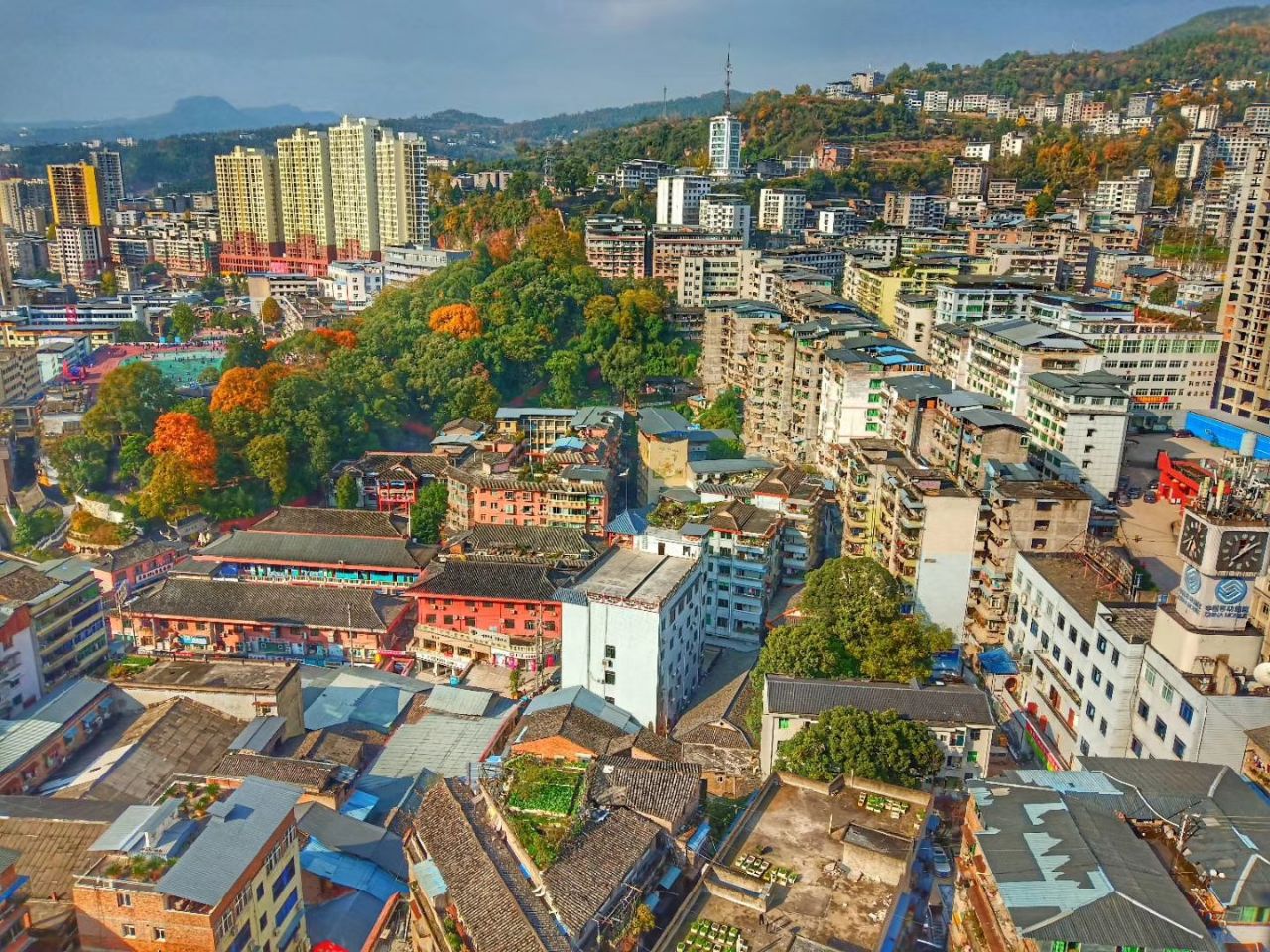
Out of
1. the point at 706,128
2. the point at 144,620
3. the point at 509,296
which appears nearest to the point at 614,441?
the point at 509,296

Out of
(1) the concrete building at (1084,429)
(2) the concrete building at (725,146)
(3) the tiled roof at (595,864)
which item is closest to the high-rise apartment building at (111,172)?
(2) the concrete building at (725,146)

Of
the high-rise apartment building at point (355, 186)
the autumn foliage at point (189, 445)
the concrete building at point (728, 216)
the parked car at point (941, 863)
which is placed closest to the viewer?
the parked car at point (941, 863)

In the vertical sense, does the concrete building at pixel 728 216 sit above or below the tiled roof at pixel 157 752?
above

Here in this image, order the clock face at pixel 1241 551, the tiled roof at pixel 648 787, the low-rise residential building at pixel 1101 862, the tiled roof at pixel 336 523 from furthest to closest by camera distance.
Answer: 1. the tiled roof at pixel 336 523
2. the clock face at pixel 1241 551
3. the tiled roof at pixel 648 787
4. the low-rise residential building at pixel 1101 862

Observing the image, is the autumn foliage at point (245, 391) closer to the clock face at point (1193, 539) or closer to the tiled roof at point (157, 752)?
the tiled roof at point (157, 752)

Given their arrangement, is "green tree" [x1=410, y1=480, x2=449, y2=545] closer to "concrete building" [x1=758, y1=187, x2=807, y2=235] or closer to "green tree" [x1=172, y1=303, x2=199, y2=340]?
"green tree" [x1=172, y1=303, x2=199, y2=340]

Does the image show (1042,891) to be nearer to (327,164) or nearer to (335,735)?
(335,735)
